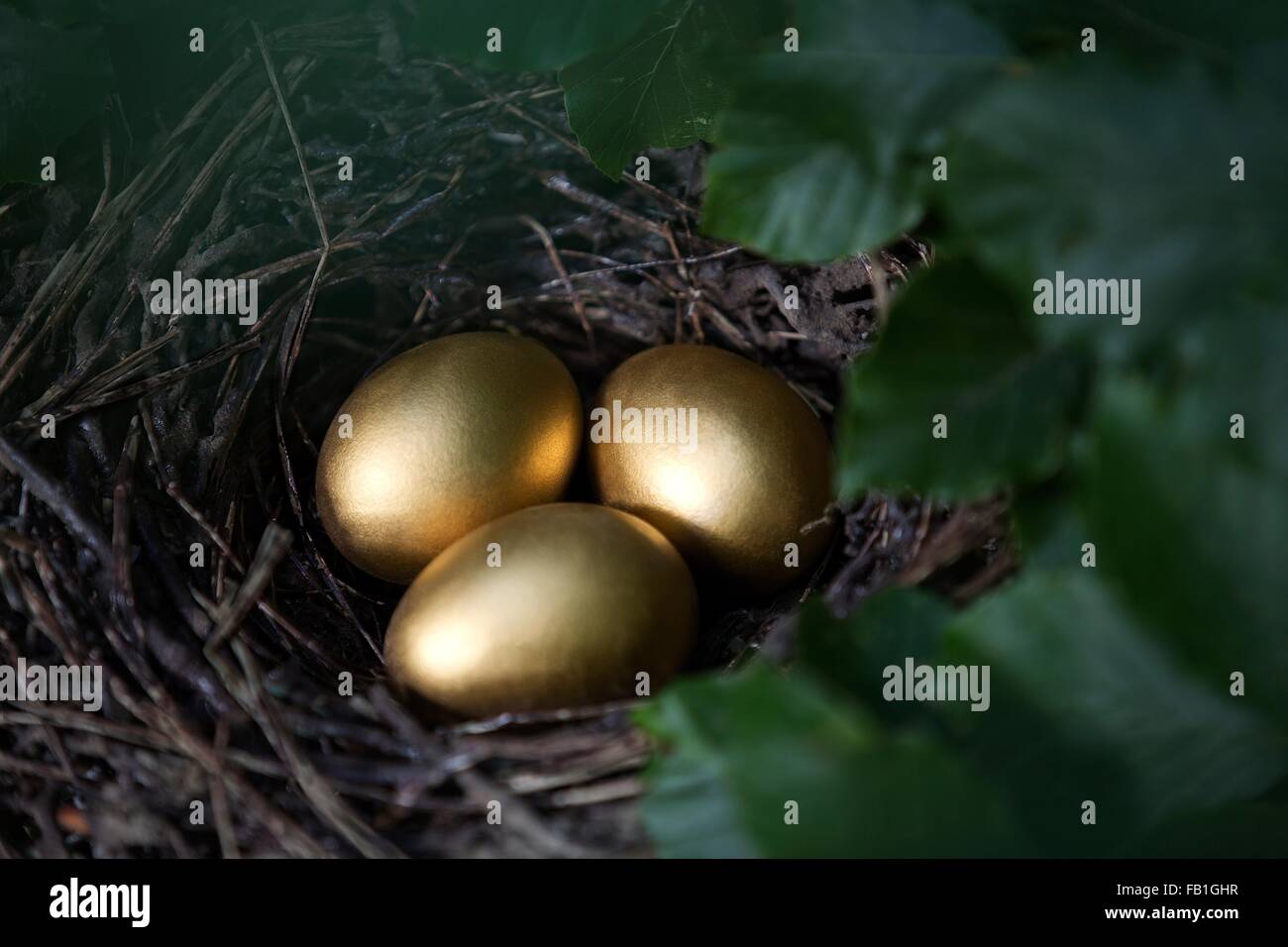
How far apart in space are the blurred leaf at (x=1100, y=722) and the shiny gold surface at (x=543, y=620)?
0.32m

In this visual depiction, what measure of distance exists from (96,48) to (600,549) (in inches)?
25.3

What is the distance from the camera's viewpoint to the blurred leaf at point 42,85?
2.89ft

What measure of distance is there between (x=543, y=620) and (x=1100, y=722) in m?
0.38

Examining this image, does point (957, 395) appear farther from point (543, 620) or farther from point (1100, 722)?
point (543, 620)

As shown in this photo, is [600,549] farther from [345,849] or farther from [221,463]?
[221,463]

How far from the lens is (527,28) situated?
0.80m

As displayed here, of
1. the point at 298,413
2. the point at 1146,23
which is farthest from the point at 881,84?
the point at 298,413

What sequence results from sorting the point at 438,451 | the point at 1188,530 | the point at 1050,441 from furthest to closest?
the point at 438,451
the point at 1050,441
the point at 1188,530

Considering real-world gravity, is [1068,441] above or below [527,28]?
below

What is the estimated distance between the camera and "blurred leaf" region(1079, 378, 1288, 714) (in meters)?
0.41

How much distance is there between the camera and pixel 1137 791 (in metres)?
0.47

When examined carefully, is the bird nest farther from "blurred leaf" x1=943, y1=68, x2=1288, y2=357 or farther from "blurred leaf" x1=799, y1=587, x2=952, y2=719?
"blurred leaf" x1=943, y1=68, x2=1288, y2=357

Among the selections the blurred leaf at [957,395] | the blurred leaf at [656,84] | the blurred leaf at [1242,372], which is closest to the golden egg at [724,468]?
the blurred leaf at [656,84]

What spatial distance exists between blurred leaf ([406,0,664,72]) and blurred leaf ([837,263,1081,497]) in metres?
0.38
